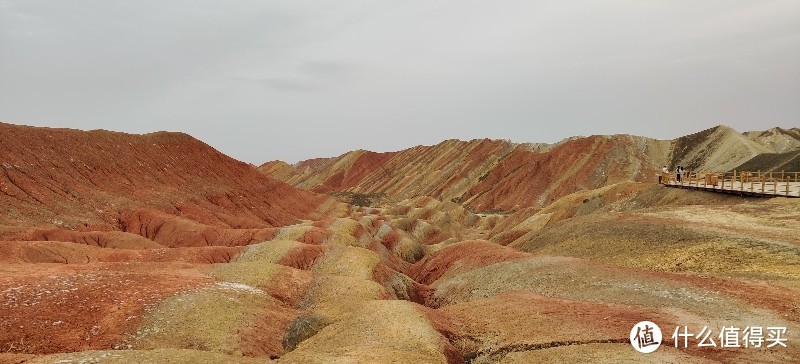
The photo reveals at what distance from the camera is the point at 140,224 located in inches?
2579

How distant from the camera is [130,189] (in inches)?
3051

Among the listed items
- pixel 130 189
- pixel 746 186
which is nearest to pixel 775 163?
pixel 746 186

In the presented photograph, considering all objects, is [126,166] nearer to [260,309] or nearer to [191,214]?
[191,214]

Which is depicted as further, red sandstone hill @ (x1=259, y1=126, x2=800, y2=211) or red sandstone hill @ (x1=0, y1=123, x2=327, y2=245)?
red sandstone hill @ (x1=259, y1=126, x2=800, y2=211)

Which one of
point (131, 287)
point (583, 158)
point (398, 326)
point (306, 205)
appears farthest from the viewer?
point (583, 158)

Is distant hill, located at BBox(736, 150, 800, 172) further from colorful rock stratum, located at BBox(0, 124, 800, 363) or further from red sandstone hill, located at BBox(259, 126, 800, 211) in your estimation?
colorful rock stratum, located at BBox(0, 124, 800, 363)

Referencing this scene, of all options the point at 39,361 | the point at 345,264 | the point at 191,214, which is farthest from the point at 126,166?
the point at 39,361

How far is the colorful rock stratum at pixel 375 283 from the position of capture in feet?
68.8

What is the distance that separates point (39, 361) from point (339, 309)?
14.2 m

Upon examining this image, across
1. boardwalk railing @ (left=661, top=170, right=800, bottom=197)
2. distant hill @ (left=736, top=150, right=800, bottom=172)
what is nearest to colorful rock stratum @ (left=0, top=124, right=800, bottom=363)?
boardwalk railing @ (left=661, top=170, right=800, bottom=197)

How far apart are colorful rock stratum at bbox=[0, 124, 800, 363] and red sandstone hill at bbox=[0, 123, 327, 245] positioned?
41 cm

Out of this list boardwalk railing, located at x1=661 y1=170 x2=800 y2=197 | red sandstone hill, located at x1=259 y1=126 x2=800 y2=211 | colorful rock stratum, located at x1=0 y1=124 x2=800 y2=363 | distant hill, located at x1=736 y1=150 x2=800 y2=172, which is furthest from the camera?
red sandstone hill, located at x1=259 y1=126 x2=800 y2=211

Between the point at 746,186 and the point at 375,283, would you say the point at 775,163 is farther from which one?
the point at 375,283

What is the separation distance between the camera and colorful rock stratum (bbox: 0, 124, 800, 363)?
2097cm
